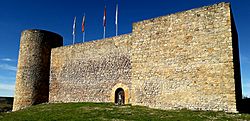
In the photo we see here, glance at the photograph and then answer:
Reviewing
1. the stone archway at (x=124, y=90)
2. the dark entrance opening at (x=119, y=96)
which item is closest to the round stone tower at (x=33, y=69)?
the stone archway at (x=124, y=90)

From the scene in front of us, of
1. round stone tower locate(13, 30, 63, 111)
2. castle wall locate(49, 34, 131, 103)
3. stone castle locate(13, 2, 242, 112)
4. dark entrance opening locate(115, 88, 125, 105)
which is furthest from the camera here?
round stone tower locate(13, 30, 63, 111)

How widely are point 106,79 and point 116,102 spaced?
169cm

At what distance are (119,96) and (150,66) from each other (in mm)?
3298

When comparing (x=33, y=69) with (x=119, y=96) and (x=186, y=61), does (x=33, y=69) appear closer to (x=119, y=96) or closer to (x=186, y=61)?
(x=119, y=96)

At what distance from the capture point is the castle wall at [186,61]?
13.1 meters

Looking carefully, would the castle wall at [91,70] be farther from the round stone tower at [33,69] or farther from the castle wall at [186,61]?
the castle wall at [186,61]

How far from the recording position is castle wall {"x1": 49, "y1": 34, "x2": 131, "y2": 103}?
58.4ft

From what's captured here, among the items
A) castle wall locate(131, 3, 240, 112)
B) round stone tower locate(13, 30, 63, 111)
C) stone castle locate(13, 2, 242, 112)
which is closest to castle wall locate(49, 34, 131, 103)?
stone castle locate(13, 2, 242, 112)

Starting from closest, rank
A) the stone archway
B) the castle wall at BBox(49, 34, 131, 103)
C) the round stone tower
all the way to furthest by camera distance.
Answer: the stone archway → the castle wall at BBox(49, 34, 131, 103) → the round stone tower

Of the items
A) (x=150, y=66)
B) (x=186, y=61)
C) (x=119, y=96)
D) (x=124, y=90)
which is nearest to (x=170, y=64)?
(x=186, y=61)

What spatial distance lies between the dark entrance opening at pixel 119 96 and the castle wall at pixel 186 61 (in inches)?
63.8

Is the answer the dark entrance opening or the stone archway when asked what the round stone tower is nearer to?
the stone archway

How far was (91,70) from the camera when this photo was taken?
19.4 metres

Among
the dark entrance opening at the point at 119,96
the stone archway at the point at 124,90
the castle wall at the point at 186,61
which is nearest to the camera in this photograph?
the castle wall at the point at 186,61
